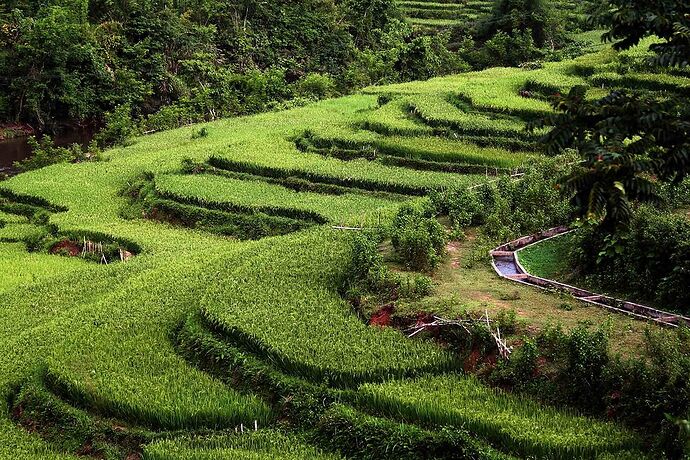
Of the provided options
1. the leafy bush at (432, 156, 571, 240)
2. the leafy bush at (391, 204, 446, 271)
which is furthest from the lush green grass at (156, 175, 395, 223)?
the leafy bush at (391, 204, 446, 271)

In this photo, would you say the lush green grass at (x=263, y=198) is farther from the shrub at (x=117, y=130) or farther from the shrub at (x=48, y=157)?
the shrub at (x=117, y=130)

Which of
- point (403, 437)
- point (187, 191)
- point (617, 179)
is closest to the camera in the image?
point (617, 179)

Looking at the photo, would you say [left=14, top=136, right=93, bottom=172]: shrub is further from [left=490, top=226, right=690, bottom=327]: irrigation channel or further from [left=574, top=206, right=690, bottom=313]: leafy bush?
[left=574, top=206, right=690, bottom=313]: leafy bush

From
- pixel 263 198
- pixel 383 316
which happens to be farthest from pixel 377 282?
pixel 263 198

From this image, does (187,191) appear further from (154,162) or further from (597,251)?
(597,251)

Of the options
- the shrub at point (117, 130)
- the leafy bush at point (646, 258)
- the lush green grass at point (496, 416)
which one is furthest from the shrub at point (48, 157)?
the lush green grass at point (496, 416)

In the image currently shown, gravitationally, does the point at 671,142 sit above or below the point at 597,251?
above

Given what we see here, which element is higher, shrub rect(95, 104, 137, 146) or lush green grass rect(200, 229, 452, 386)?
lush green grass rect(200, 229, 452, 386)

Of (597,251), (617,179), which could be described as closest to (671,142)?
(617,179)
